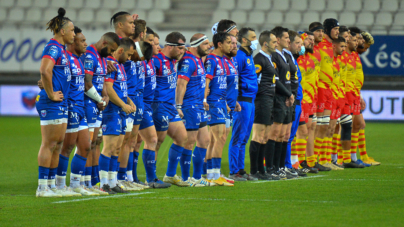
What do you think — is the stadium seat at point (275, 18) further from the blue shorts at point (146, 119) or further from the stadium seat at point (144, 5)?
the blue shorts at point (146, 119)

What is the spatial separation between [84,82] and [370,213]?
362 cm

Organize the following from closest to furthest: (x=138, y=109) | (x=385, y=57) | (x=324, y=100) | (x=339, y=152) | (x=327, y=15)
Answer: (x=138, y=109)
(x=324, y=100)
(x=339, y=152)
(x=385, y=57)
(x=327, y=15)

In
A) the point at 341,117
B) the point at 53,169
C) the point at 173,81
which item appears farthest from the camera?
the point at 341,117

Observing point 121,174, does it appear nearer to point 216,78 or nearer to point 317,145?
point 216,78

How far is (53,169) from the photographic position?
680 centimetres

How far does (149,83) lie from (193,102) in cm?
70

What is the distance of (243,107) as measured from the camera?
8.66 meters

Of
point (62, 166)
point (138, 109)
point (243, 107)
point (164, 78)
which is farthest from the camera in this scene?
point (243, 107)

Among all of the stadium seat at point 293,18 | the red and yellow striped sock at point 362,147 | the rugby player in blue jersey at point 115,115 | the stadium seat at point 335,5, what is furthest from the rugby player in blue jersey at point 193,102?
the stadium seat at point 335,5

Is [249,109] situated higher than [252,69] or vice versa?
[252,69]

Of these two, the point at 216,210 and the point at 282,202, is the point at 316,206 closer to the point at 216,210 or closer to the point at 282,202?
the point at 282,202

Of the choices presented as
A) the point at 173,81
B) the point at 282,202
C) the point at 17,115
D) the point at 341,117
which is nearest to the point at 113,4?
the point at 17,115

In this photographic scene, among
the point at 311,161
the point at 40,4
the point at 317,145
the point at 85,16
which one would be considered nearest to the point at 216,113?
the point at 311,161

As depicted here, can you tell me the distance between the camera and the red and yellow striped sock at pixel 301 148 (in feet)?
32.7
